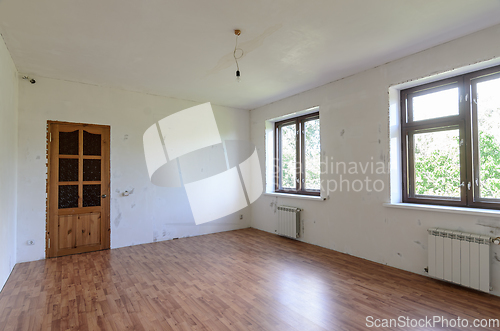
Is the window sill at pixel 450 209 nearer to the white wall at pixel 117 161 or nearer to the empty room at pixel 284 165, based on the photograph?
the empty room at pixel 284 165

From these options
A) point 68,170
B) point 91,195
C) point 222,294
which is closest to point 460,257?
point 222,294

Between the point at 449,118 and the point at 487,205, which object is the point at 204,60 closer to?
the point at 449,118

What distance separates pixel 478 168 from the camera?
3.16 m

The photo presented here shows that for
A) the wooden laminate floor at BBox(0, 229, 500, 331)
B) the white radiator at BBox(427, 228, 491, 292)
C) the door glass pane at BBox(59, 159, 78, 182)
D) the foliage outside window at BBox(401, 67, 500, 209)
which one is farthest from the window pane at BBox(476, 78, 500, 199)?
the door glass pane at BBox(59, 159, 78, 182)

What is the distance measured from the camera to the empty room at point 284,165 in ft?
8.56

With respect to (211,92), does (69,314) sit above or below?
below

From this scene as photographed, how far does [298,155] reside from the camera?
560 centimetres

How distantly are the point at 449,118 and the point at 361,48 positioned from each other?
1393mm

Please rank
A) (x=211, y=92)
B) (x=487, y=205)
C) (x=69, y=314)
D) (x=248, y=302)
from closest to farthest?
(x=69, y=314) < (x=248, y=302) < (x=487, y=205) < (x=211, y=92)

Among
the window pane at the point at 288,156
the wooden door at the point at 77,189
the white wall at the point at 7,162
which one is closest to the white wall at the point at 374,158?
the window pane at the point at 288,156

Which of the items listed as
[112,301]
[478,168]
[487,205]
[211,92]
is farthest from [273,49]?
[112,301]

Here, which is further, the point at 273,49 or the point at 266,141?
the point at 266,141

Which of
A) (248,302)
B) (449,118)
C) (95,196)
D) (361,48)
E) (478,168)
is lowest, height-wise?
(248,302)

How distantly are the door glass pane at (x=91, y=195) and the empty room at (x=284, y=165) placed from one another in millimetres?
23
